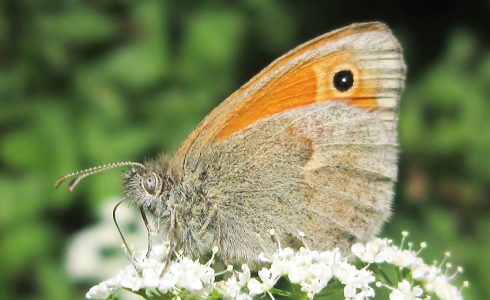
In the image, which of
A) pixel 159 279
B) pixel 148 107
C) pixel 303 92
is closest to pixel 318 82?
pixel 303 92

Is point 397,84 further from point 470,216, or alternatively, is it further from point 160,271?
point 470,216

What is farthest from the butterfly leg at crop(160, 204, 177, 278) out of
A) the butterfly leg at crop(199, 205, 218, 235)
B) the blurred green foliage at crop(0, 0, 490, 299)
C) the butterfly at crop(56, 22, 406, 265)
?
the blurred green foliage at crop(0, 0, 490, 299)

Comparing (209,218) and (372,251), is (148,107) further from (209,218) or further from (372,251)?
(372,251)

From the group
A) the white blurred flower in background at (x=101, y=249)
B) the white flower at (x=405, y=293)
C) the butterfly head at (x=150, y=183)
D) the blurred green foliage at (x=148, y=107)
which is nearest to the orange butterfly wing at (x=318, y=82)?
the butterfly head at (x=150, y=183)

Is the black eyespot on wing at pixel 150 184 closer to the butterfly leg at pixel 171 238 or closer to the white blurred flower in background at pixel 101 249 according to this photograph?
the butterfly leg at pixel 171 238

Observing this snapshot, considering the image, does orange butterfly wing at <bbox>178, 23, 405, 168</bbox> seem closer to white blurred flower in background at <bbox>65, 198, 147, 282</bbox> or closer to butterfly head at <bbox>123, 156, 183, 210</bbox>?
butterfly head at <bbox>123, 156, 183, 210</bbox>
